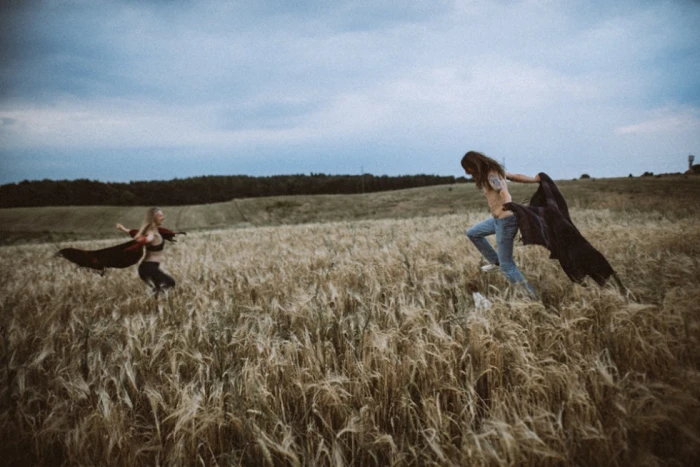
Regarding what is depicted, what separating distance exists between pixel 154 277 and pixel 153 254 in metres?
0.48

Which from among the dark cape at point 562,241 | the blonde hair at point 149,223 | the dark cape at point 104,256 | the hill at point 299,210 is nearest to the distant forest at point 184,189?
the hill at point 299,210

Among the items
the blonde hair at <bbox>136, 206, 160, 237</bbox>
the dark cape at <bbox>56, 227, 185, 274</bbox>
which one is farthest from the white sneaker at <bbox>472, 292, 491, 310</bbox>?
the blonde hair at <bbox>136, 206, 160, 237</bbox>

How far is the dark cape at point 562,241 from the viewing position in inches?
132

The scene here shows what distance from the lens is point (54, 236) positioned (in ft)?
133

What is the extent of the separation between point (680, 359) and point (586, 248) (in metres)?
1.57

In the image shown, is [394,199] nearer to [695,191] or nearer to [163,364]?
[695,191]

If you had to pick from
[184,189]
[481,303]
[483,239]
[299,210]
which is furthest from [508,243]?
[184,189]

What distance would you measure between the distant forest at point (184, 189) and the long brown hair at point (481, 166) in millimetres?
89152

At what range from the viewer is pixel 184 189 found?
9356 centimetres

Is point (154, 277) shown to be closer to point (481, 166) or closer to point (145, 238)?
point (145, 238)

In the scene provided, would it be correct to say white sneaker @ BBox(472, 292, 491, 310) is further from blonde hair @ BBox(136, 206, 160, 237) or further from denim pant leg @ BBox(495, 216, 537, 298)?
blonde hair @ BBox(136, 206, 160, 237)

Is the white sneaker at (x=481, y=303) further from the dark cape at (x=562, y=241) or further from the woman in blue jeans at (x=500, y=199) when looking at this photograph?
the dark cape at (x=562, y=241)

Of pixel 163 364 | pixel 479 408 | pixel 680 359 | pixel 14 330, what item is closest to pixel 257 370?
pixel 163 364

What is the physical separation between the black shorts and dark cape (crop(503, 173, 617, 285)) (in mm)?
5476
